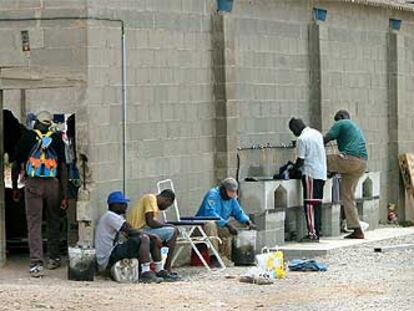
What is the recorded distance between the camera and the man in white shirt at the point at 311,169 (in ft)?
58.7

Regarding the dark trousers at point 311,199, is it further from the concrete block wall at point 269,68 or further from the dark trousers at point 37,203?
the dark trousers at point 37,203

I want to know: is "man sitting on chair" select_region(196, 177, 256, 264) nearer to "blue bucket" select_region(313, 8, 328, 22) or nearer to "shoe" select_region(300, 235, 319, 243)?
"shoe" select_region(300, 235, 319, 243)

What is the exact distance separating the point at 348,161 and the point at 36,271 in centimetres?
577

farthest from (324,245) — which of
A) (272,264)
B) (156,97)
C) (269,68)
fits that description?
(156,97)

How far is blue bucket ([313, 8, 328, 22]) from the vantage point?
A: 20266mm

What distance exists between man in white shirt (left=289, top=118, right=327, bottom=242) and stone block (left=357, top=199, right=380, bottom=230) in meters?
2.19

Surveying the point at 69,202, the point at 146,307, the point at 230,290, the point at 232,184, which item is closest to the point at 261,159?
the point at 232,184

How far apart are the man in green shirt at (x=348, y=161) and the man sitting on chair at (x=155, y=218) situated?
4.31 metres

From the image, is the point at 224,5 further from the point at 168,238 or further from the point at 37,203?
the point at 37,203

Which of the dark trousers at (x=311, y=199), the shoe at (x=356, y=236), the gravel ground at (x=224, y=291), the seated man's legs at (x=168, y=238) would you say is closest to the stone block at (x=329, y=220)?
the shoe at (x=356, y=236)

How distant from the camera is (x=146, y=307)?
40.4ft

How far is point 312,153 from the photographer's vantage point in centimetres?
1791

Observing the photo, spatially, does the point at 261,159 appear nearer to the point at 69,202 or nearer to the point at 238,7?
the point at 238,7

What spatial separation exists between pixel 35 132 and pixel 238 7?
4203mm
